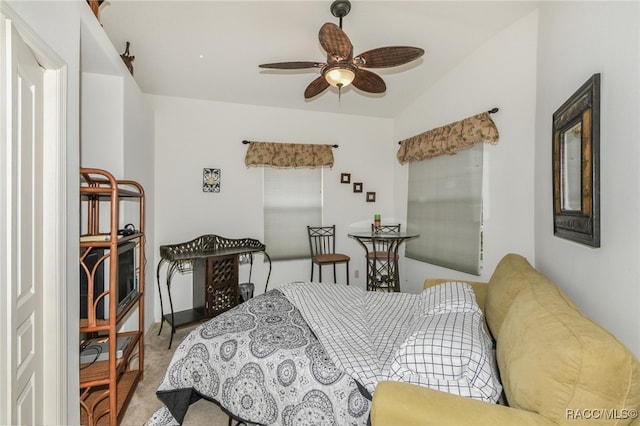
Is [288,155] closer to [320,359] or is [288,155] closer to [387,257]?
[387,257]

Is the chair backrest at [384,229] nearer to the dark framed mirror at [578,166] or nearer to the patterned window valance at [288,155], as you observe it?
the patterned window valance at [288,155]

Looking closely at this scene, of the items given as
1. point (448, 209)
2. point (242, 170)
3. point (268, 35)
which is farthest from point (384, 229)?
point (268, 35)

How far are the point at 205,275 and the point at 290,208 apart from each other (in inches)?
59.8

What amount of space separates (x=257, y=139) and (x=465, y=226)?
2757mm

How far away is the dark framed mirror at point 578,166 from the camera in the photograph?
1.33 m

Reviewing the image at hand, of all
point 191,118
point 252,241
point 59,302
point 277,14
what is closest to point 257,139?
point 191,118

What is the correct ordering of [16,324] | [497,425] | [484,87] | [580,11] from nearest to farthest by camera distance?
1. [497,425]
2. [16,324]
3. [580,11]
4. [484,87]

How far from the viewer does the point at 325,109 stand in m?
4.27

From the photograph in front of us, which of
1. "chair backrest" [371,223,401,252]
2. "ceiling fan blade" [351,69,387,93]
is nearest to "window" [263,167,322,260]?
"chair backrest" [371,223,401,252]

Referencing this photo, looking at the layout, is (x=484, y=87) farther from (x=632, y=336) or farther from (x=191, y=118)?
(x=191, y=118)

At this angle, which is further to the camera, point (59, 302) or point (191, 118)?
point (191, 118)

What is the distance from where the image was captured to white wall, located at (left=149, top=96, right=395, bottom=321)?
369 cm
